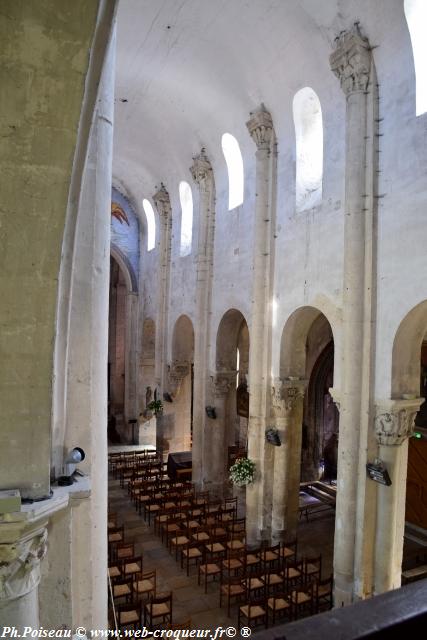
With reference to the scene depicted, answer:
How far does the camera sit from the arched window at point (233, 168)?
14805mm

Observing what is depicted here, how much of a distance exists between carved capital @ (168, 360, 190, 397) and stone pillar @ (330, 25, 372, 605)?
11551mm

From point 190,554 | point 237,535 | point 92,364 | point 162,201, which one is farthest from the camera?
point 162,201

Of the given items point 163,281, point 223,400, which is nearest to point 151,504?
point 223,400

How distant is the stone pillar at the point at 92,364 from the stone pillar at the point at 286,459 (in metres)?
8.60

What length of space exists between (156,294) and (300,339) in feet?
37.8

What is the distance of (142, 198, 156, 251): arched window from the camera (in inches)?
934

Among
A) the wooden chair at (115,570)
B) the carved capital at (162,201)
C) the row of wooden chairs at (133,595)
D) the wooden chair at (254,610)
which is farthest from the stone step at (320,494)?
the carved capital at (162,201)

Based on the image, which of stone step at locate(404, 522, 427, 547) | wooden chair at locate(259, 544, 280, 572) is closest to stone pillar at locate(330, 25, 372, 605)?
wooden chair at locate(259, 544, 280, 572)

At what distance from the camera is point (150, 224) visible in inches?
953

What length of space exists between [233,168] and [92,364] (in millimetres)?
12656

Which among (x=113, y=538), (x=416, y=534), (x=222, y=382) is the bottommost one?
(x=416, y=534)

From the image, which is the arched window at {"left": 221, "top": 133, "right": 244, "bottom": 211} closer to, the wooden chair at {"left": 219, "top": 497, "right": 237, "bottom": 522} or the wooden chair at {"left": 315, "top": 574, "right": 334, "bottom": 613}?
the wooden chair at {"left": 219, "top": 497, "right": 237, "bottom": 522}

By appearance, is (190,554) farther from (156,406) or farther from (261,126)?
(261,126)

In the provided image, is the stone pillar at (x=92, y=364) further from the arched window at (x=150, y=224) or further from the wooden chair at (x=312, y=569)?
the arched window at (x=150, y=224)
